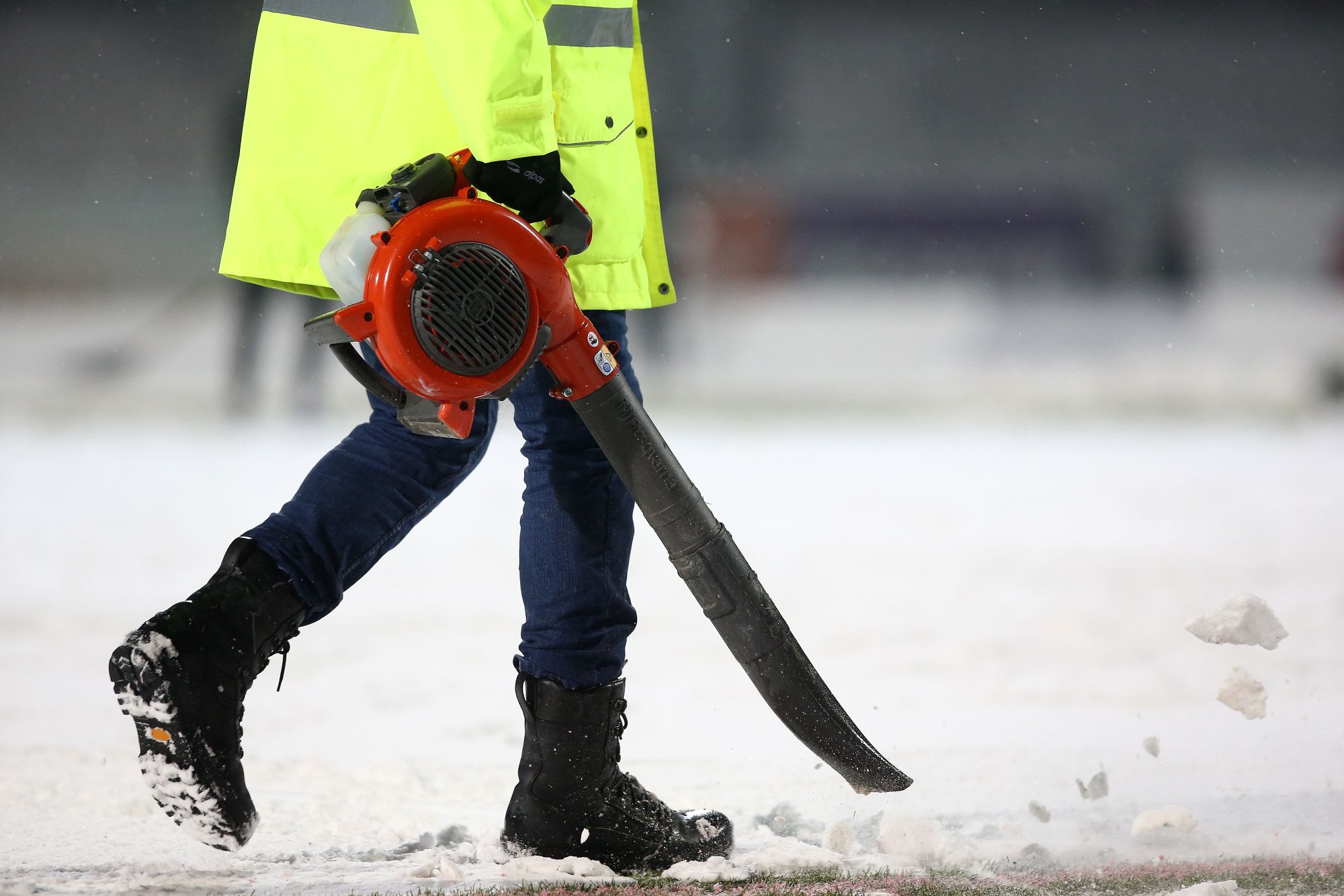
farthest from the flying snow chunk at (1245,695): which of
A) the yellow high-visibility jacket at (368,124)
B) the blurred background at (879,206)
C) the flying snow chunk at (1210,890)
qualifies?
the blurred background at (879,206)

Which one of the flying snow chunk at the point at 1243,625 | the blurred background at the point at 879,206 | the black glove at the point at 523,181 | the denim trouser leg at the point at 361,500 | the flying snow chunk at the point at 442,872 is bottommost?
the flying snow chunk at the point at 442,872

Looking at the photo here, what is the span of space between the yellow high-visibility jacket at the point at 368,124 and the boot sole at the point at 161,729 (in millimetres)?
330

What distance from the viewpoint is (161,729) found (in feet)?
2.99

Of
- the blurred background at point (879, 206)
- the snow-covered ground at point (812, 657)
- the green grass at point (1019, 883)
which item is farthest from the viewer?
the blurred background at point (879, 206)

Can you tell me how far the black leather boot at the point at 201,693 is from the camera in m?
0.91

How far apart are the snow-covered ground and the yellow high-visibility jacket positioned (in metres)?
0.56

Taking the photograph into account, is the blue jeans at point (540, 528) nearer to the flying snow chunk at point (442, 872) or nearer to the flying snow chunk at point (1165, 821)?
the flying snow chunk at point (442, 872)

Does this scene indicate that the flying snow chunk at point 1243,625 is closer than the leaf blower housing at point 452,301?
No

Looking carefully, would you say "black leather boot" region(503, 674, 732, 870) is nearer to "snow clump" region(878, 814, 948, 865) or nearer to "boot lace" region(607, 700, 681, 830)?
"boot lace" region(607, 700, 681, 830)

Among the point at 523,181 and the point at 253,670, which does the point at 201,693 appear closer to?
the point at 253,670

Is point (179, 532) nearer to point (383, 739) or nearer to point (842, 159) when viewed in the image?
point (383, 739)

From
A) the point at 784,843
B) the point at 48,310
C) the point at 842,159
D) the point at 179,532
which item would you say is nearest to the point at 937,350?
the point at 842,159

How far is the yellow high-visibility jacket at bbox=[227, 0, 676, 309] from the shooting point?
0.95 metres

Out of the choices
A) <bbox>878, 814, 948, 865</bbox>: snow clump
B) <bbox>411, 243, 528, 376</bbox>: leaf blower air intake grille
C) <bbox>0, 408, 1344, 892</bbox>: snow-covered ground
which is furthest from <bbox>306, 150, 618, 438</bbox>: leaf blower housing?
<bbox>878, 814, 948, 865</bbox>: snow clump
